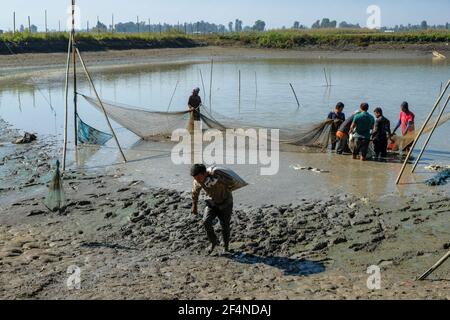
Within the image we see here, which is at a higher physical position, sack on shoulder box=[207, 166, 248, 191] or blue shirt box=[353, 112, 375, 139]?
blue shirt box=[353, 112, 375, 139]

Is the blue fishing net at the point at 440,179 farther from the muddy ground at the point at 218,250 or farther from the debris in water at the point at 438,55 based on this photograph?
the debris in water at the point at 438,55

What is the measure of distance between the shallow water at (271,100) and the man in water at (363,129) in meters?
0.40

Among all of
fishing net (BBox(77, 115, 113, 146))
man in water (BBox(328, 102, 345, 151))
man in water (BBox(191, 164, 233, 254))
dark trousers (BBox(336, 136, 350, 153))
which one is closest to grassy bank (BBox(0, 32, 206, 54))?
fishing net (BBox(77, 115, 113, 146))

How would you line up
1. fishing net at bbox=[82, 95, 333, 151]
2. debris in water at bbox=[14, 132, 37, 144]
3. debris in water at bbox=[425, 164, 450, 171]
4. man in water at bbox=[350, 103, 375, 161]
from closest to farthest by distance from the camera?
debris in water at bbox=[425, 164, 450, 171], man in water at bbox=[350, 103, 375, 161], fishing net at bbox=[82, 95, 333, 151], debris in water at bbox=[14, 132, 37, 144]

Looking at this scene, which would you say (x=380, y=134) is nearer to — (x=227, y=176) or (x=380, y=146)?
(x=380, y=146)

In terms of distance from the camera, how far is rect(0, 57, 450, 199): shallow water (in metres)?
9.93

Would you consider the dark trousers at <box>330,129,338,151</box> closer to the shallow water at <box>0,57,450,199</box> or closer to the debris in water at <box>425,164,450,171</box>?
the shallow water at <box>0,57,450,199</box>

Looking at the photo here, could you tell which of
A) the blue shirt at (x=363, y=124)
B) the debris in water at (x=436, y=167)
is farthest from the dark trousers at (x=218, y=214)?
the debris in water at (x=436, y=167)

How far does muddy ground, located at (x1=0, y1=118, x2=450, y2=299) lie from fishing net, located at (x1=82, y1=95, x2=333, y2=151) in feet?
11.2

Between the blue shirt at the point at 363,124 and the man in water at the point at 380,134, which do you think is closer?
the blue shirt at the point at 363,124

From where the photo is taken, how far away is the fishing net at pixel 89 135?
12.5m

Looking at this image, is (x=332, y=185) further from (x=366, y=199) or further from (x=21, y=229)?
(x=21, y=229)

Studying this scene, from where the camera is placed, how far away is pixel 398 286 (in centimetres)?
520
